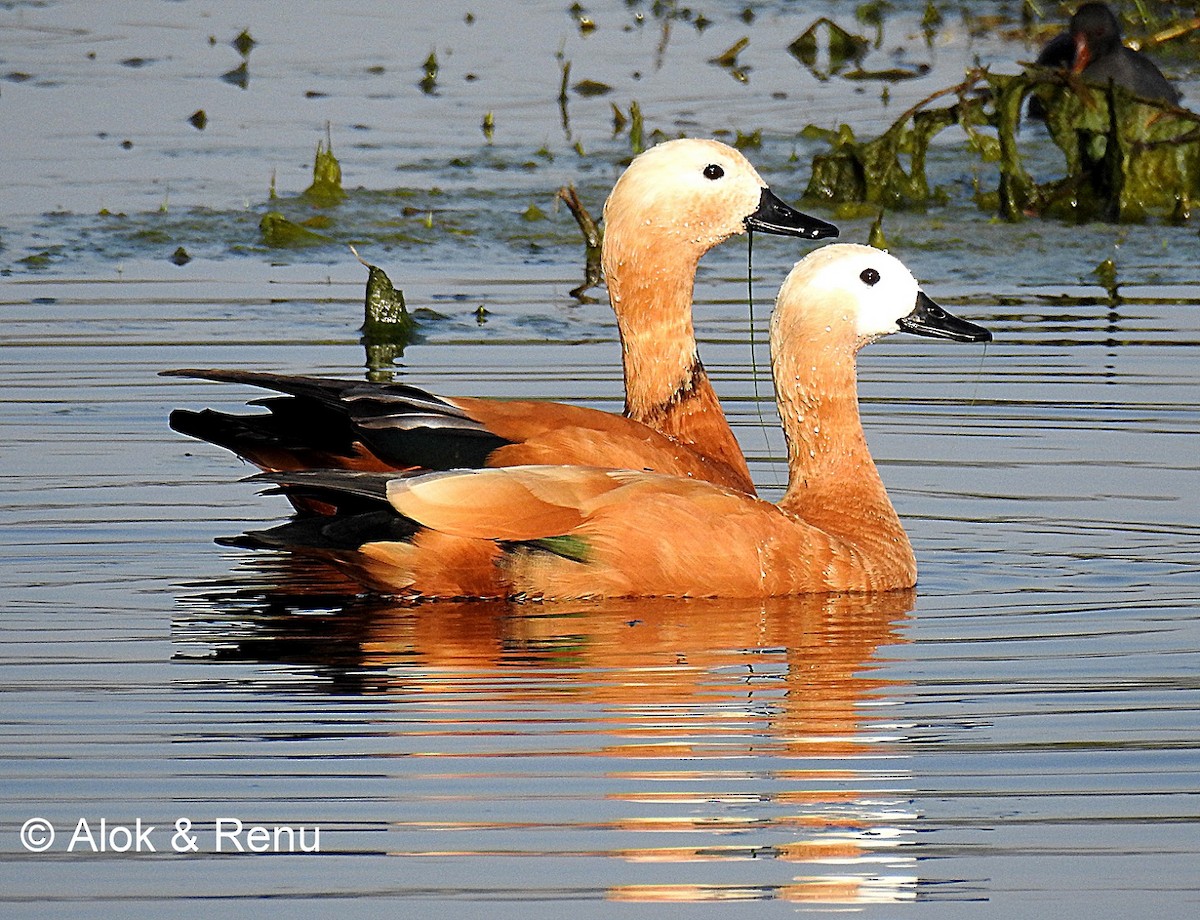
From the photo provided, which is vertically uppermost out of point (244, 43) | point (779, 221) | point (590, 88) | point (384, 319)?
point (244, 43)

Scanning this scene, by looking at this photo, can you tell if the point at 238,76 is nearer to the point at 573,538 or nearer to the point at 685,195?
the point at 685,195

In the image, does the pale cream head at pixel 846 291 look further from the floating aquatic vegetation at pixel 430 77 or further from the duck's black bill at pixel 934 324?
the floating aquatic vegetation at pixel 430 77

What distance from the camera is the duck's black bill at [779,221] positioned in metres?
9.16

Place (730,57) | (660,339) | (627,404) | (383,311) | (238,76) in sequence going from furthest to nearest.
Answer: (730,57)
(238,76)
(383,311)
(627,404)
(660,339)

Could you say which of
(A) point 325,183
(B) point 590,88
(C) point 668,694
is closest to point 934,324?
(C) point 668,694

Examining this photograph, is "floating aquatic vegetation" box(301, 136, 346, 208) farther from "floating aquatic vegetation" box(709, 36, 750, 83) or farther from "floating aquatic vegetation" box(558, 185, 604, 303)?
"floating aquatic vegetation" box(709, 36, 750, 83)

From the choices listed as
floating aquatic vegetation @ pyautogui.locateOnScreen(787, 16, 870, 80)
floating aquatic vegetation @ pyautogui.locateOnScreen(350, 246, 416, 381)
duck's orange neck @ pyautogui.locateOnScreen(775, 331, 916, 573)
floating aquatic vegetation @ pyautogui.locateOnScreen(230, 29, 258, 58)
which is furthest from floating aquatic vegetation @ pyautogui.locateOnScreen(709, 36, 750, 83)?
duck's orange neck @ pyautogui.locateOnScreen(775, 331, 916, 573)

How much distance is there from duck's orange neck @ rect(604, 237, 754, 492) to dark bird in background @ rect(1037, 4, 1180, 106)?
758 cm

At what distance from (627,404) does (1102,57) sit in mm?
8443

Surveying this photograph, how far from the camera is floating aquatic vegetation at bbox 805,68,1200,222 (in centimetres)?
1395

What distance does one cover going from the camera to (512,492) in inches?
304

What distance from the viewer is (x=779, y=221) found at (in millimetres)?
9172

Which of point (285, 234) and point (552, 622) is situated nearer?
point (552, 622)

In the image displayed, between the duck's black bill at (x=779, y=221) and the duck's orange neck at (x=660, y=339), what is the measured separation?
266mm
